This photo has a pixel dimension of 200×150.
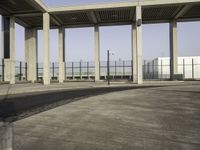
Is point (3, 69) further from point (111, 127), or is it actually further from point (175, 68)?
point (111, 127)

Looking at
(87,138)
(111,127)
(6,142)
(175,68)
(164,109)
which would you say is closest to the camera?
(6,142)

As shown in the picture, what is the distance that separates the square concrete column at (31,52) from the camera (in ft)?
150

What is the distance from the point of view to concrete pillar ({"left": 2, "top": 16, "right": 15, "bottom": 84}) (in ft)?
128

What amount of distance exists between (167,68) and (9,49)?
33.9 meters

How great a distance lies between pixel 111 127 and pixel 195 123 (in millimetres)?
2901

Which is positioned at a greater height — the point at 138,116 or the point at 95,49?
the point at 95,49

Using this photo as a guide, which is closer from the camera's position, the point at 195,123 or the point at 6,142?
the point at 6,142

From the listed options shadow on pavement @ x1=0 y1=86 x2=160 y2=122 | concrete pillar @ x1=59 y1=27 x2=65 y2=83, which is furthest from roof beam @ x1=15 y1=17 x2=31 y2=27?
shadow on pavement @ x1=0 y1=86 x2=160 y2=122

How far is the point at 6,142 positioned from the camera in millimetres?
5883

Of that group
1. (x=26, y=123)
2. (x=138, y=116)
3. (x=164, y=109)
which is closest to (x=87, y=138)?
(x=26, y=123)

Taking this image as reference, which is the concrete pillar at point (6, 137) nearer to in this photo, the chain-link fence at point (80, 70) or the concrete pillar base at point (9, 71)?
the concrete pillar base at point (9, 71)

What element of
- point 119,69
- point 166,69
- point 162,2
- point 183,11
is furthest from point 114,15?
point 166,69

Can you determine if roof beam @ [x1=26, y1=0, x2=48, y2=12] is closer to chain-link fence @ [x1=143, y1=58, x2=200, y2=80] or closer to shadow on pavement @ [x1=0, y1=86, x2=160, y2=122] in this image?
shadow on pavement @ [x1=0, y1=86, x2=160, y2=122]

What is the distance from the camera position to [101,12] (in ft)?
126
